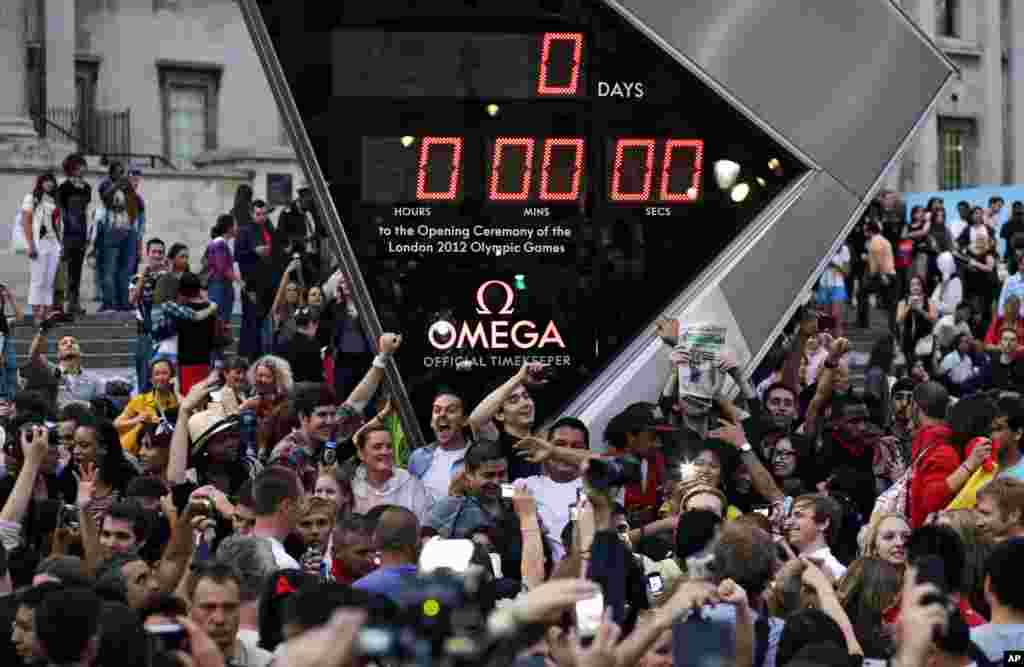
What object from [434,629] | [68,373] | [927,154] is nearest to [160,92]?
[927,154]

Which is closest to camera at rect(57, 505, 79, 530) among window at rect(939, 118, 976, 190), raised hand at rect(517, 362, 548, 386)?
raised hand at rect(517, 362, 548, 386)

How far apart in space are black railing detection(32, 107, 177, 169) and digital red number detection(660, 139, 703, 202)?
2196cm

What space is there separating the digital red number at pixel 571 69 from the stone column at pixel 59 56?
24.1 m

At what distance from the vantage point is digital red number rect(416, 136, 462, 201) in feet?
49.2

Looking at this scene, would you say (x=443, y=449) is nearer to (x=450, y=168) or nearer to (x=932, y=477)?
(x=450, y=168)

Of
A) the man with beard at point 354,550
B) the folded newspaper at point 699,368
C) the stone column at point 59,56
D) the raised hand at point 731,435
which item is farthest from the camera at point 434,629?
the stone column at point 59,56

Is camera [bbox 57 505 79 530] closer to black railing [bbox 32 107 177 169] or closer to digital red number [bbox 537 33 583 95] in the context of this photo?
digital red number [bbox 537 33 583 95]

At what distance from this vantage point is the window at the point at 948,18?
162 ft

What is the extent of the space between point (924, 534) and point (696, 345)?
22.1ft

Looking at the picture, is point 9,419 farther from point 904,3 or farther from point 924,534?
point 904,3

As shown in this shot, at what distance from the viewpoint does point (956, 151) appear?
50.4 metres

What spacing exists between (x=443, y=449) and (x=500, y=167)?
2.57 meters

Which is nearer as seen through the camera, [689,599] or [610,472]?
[689,599]

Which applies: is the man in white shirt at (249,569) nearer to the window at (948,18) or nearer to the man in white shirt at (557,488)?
the man in white shirt at (557,488)
